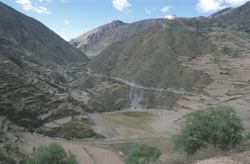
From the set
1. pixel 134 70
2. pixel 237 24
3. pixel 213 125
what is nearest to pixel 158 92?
pixel 134 70

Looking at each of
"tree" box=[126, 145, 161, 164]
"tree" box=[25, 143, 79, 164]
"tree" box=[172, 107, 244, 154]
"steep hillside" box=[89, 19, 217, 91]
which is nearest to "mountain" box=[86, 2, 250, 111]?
"steep hillside" box=[89, 19, 217, 91]

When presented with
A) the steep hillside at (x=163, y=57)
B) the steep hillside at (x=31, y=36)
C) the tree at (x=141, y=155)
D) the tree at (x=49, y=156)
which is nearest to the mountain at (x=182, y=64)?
the steep hillside at (x=163, y=57)

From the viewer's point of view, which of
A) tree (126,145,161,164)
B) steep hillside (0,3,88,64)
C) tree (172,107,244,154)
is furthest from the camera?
steep hillside (0,3,88,64)

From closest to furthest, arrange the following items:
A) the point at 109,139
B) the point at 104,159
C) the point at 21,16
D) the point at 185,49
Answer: the point at 104,159 → the point at 109,139 → the point at 185,49 → the point at 21,16

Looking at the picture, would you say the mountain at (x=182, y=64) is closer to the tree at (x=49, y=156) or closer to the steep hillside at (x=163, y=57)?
the steep hillside at (x=163, y=57)

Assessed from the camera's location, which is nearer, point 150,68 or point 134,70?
point 150,68

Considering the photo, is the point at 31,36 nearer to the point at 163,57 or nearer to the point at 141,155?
the point at 163,57

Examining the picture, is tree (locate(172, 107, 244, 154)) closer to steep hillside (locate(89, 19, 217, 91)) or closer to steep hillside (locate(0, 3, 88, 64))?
steep hillside (locate(89, 19, 217, 91))

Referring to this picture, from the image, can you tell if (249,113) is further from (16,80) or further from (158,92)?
(16,80)
